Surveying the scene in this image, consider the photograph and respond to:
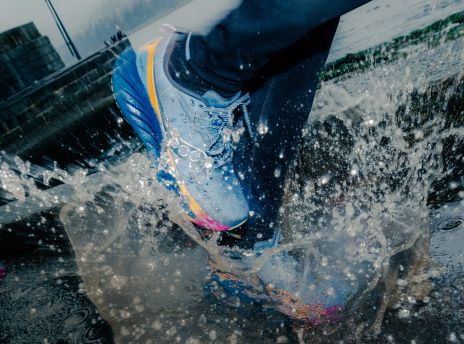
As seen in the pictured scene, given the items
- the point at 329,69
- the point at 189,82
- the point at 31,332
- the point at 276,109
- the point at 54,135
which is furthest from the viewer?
the point at 54,135

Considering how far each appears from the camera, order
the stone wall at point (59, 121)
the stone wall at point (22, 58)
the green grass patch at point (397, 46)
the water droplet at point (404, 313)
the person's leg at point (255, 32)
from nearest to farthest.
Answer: the person's leg at point (255, 32), the water droplet at point (404, 313), the green grass patch at point (397, 46), the stone wall at point (59, 121), the stone wall at point (22, 58)

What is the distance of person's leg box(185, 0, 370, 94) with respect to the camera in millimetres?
959

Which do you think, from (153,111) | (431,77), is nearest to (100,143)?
(153,111)

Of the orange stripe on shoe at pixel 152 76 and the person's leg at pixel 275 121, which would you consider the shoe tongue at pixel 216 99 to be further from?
the orange stripe on shoe at pixel 152 76

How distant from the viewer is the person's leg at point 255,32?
959mm

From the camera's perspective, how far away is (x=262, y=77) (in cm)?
140

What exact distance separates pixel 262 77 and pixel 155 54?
1.65ft

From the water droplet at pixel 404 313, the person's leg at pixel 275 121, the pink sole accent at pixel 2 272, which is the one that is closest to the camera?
the water droplet at pixel 404 313

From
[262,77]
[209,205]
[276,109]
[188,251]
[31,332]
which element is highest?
[262,77]

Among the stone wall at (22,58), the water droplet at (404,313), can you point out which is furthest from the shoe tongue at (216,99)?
the stone wall at (22,58)

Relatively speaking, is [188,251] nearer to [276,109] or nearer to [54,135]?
[276,109]

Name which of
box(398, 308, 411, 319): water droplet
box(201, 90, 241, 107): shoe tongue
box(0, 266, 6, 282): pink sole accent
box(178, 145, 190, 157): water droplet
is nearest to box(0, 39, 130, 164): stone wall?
box(0, 266, 6, 282): pink sole accent

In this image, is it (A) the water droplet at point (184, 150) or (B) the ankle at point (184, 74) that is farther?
(A) the water droplet at point (184, 150)

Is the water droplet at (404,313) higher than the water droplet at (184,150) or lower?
lower
